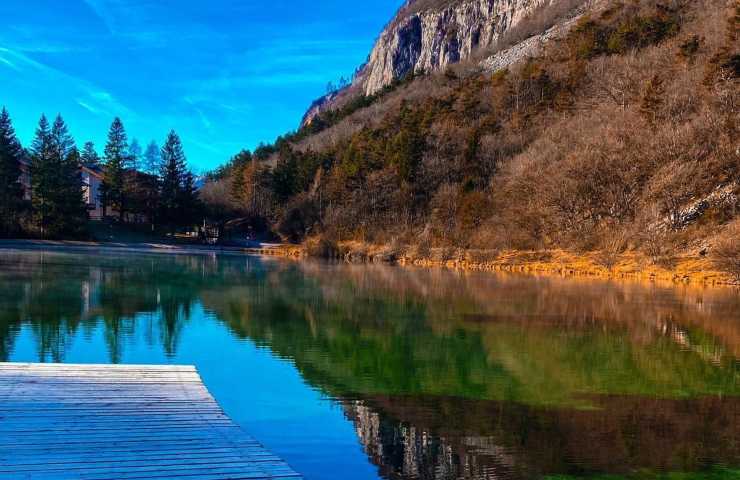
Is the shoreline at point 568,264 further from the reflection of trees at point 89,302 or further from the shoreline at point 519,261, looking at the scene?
the reflection of trees at point 89,302

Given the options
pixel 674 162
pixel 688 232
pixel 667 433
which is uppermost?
pixel 674 162

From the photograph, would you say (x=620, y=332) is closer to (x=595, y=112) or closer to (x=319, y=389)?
(x=319, y=389)

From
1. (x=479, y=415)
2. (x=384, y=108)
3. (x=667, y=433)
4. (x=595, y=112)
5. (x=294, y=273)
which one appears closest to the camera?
(x=667, y=433)

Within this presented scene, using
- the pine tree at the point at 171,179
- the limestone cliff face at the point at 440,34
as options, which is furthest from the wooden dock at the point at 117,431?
the limestone cliff face at the point at 440,34

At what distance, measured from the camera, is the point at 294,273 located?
124 ft

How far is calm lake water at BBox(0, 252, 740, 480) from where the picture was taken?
7.82 m

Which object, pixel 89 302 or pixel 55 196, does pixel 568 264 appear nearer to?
pixel 89 302

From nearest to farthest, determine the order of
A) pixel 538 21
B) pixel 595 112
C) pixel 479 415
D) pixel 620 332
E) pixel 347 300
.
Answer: pixel 479 415, pixel 620 332, pixel 347 300, pixel 595 112, pixel 538 21

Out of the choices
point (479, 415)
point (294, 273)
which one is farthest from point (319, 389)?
point (294, 273)

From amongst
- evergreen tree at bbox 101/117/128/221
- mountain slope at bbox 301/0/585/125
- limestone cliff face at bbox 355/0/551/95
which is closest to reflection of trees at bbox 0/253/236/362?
evergreen tree at bbox 101/117/128/221

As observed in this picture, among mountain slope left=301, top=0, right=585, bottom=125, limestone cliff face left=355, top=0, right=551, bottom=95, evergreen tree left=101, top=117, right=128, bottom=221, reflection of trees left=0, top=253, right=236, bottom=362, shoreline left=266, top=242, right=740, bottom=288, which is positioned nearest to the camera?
A: reflection of trees left=0, top=253, right=236, bottom=362

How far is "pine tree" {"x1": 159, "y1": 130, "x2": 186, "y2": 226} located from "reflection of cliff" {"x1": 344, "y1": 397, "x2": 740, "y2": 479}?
67010 mm

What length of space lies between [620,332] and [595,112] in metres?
44.3

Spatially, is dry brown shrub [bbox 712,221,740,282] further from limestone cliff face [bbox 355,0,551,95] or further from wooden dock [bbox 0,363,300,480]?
limestone cliff face [bbox 355,0,551,95]
